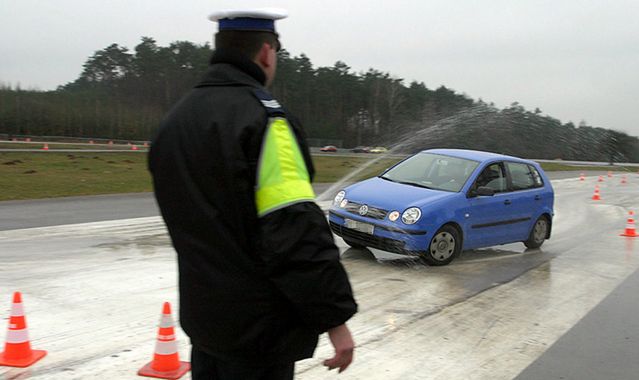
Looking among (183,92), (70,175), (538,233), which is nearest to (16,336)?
(538,233)

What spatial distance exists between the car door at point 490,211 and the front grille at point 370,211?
136 cm

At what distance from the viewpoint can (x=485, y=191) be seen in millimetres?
9141

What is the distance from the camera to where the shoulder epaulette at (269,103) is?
201 centimetres

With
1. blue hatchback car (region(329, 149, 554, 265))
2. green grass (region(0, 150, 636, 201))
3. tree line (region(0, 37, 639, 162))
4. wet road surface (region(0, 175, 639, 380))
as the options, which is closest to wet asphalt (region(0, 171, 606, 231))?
wet road surface (region(0, 175, 639, 380))

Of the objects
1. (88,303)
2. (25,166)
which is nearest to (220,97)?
(88,303)

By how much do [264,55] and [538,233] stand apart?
30.7ft

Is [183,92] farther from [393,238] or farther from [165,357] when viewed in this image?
[165,357]

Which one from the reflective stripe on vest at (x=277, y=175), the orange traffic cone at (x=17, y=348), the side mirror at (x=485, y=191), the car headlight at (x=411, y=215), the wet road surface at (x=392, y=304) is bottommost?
the wet road surface at (x=392, y=304)

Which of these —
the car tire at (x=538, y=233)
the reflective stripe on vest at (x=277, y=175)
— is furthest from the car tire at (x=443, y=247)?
the reflective stripe on vest at (x=277, y=175)

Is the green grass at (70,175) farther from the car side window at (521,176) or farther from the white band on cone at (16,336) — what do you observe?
the white band on cone at (16,336)

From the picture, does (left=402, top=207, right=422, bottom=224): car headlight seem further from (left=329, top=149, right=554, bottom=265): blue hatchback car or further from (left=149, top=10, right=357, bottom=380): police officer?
(left=149, top=10, right=357, bottom=380): police officer

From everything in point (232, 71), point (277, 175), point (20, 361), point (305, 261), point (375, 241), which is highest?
point (232, 71)

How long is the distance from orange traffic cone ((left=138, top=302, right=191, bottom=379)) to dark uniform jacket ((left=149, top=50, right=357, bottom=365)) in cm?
232

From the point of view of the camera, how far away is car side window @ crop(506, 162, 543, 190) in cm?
1007
